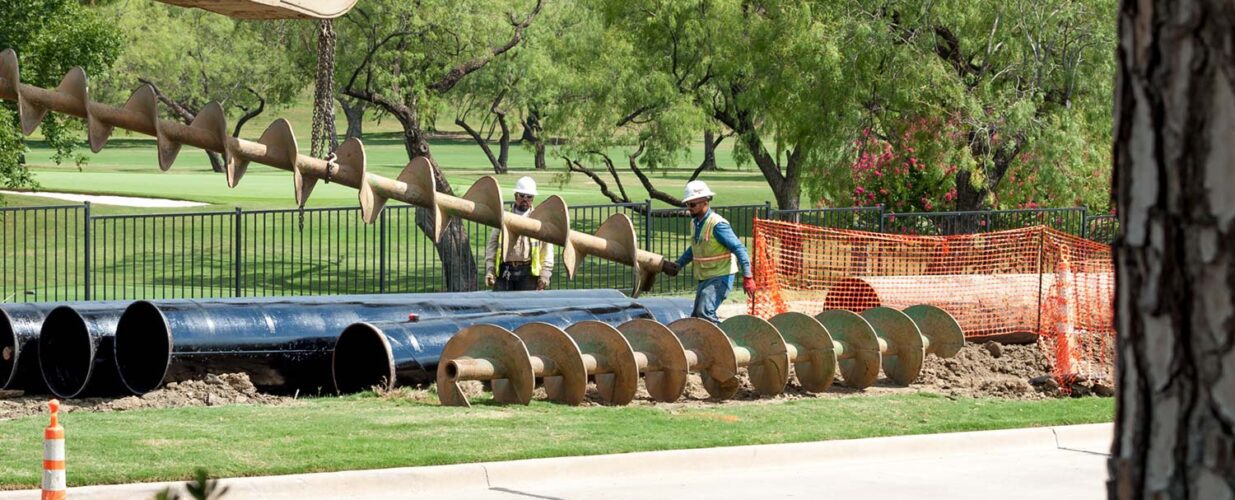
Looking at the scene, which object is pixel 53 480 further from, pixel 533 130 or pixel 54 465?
pixel 533 130

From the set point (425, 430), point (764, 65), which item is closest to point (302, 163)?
point (425, 430)

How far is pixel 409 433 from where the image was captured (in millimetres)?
11273

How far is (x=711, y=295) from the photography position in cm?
1477

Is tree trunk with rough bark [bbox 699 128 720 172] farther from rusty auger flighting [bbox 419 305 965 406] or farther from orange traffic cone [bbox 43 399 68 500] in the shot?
orange traffic cone [bbox 43 399 68 500]

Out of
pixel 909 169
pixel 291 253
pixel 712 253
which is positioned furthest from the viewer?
pixel 291 253

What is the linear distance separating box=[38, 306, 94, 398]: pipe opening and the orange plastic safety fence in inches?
252

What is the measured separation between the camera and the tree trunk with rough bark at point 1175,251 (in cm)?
233

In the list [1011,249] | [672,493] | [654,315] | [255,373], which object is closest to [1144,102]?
[672,493]

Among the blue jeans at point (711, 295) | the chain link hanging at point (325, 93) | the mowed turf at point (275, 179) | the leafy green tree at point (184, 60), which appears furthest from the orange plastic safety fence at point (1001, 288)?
the leafy green tree at point (184, 60)

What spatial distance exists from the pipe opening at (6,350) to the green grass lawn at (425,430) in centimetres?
207

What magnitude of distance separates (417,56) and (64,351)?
1511 cm

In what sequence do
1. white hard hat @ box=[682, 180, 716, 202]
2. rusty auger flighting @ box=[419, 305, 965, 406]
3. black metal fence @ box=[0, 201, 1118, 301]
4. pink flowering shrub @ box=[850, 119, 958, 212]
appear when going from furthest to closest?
1. pink flowering shrub @ box=[850, 119, 958, 212]
2. black metal fence @ box=[0, 201, 1118, 301]
3. white hard hat @ box=[682, 180, 716, 202]
4. rusty auger flighting @ box=[419, 305, 965, 406]

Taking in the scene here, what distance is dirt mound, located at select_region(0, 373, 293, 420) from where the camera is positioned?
12781 mm

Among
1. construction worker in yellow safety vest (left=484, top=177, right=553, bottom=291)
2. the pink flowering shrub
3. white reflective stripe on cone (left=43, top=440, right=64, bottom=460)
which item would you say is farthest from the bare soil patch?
the pink flowering shrub
